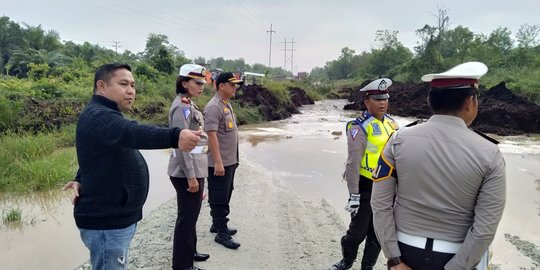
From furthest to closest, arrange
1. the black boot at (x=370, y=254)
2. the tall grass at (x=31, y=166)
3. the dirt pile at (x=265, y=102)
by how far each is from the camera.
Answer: the dirt pile at (x=265, y=102) < the tall grass at (x=31, y=166) < the black boot at (x=370, y=254)

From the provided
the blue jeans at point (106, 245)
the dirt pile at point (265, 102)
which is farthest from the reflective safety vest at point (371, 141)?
the dirt pile at point (265, 102)

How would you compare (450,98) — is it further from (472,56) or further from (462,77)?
(472,56)

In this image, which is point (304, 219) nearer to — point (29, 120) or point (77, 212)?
point (77, 212)

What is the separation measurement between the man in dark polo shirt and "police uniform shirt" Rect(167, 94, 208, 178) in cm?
89

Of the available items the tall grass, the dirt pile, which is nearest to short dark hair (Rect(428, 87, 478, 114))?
the tall grass

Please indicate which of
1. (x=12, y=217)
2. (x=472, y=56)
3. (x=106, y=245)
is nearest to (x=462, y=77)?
(x=106, y=245)

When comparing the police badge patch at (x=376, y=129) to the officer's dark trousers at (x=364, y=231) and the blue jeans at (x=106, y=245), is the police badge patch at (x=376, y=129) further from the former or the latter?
the blue jeans at (x=106, y=245)

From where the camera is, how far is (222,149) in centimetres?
394

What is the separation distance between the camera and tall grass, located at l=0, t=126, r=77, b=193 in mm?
6590

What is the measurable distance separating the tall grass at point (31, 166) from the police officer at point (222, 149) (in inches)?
166

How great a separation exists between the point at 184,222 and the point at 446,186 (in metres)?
2.20

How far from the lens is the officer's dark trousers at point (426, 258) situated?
1.76 meters

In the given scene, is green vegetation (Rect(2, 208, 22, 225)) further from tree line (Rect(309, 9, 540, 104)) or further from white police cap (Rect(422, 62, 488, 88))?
tree line (Rect(309, 9, 540, 104))

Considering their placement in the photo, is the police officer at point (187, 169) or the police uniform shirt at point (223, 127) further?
the police uniform shirt at point (223, 127)
